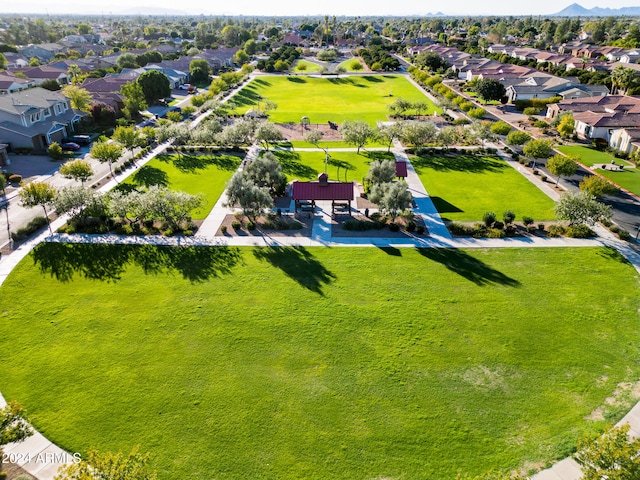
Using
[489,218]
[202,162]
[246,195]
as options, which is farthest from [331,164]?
[489,218]

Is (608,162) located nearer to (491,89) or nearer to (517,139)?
(517,139)

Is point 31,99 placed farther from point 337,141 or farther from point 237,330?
point 237,330

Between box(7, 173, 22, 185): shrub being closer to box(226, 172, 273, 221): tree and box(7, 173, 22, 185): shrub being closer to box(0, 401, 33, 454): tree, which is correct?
box(226, 172, 273, 221): tree

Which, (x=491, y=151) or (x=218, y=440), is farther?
(x=491, y=151)

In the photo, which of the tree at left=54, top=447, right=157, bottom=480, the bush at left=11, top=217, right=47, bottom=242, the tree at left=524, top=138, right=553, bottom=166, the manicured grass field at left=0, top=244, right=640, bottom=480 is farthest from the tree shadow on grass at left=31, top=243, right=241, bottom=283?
the tree at left=524, top=138, right=553, bottom=166

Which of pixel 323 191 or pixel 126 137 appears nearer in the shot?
pixel 323 191

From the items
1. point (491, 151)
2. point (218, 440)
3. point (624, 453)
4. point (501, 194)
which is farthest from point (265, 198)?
point (491, 151)
